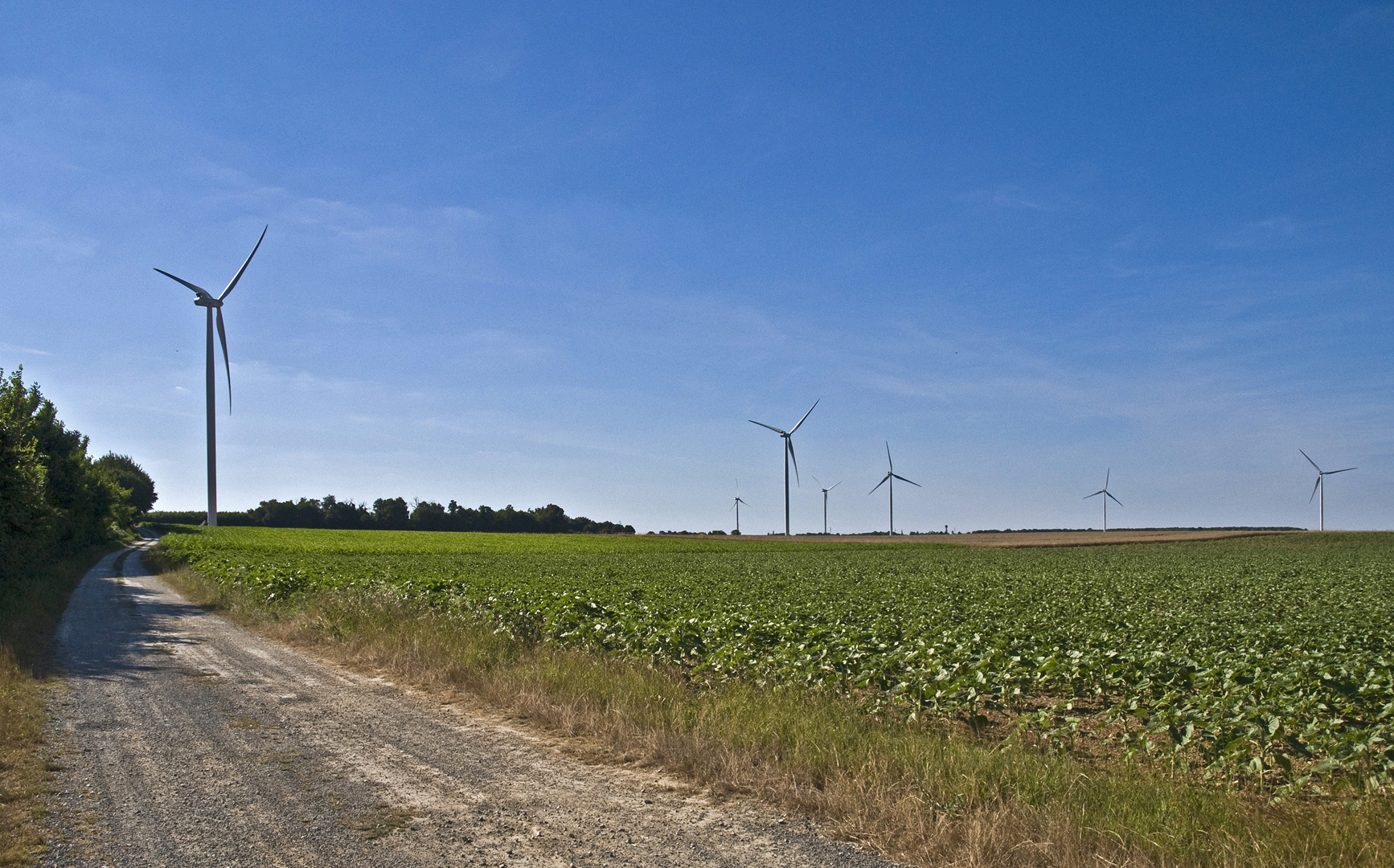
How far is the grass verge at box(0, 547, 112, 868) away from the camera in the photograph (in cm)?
627

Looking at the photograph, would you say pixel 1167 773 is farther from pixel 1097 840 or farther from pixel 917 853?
pixel 917 853

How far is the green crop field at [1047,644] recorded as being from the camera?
26.3 ft

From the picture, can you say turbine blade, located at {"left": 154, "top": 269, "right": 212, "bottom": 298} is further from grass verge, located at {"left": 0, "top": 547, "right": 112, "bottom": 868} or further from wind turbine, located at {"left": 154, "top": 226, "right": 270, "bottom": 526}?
grass verge, located at {"left": 0, "top": 547, "right": 112, "bottom": 868}

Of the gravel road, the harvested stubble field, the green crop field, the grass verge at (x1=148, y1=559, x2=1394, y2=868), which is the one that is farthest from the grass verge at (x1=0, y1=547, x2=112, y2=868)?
the green crop field

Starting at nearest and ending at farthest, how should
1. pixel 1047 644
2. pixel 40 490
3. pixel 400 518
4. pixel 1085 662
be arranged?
pixel 1085 662, pixel 1047 644, pixel 40 490, pixel 400 518

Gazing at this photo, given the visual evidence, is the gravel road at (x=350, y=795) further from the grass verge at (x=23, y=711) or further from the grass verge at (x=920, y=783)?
the grass verge at (x=920, y=783)

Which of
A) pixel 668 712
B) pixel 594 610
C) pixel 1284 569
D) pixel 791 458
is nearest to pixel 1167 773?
pixel 668 712

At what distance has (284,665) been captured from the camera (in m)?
14.7

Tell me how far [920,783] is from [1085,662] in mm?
5078

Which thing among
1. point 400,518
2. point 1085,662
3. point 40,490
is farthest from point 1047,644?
point 400,518

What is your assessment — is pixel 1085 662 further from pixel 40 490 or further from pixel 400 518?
pixel 400 518

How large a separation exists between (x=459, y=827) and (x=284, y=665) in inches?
389

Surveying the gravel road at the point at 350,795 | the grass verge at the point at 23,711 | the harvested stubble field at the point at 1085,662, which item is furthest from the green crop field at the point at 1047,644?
the grass verge at the point at 23,711

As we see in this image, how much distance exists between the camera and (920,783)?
6844 millimetres
